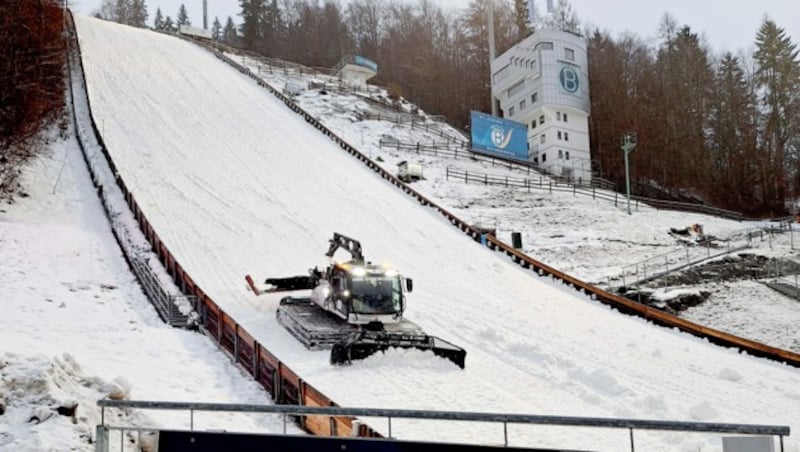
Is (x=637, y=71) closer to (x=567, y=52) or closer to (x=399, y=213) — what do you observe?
(x=567, y=52)

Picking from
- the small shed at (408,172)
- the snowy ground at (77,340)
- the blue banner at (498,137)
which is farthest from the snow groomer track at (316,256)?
the blue banner at (498,137)

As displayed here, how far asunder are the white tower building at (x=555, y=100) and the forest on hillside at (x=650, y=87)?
32.5ft

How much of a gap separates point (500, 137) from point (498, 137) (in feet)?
0.60

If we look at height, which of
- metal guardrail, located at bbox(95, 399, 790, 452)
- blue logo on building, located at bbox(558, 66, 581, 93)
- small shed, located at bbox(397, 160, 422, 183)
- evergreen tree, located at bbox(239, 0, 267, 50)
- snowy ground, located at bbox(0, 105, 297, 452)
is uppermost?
evergreen tree, located at bbox(239, 0, 267, 50)

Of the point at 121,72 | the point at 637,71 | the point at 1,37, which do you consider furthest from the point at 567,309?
the point at 637,71

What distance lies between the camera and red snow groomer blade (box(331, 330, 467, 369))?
14.9 m

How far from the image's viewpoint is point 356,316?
56.9ft

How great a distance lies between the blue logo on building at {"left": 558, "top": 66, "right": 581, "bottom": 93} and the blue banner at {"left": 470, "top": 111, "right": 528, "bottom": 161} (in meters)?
6.07

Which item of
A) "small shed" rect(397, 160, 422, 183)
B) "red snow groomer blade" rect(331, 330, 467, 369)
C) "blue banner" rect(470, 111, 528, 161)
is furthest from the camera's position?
"blue banner" rect(470, 111, 528, 161)

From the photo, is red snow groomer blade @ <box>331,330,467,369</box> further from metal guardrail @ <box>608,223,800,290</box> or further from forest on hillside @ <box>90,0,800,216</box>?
forest on hillside @ <box>90,0,800,216</box>

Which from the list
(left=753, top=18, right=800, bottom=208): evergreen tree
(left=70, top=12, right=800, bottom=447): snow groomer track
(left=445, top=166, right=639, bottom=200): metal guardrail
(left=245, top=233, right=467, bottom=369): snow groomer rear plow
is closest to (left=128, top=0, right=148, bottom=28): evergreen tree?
(left=70, top=12, right=800, bottom=447): snow groomer track

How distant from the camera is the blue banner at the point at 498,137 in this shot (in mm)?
57094

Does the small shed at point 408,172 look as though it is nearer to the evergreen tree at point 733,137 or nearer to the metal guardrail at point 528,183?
the metal guardrail at point 528,183

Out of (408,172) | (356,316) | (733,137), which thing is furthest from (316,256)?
(733,137)
